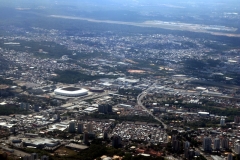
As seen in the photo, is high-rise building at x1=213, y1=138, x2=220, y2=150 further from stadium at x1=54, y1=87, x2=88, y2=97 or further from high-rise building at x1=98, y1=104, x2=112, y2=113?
stadium at x1=54, y1=87, x2=88, y2=97

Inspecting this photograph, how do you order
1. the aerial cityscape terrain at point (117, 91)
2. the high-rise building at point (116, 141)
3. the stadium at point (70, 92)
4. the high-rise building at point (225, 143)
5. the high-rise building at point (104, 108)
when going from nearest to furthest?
1. the high-rise building at point (116, 141)
2. the aerial cityscape terrain at point (117, 91)
3. the high-rise building at point (225, 143)
4. the high-rise building at point (104, 108)
5. the stadium at point (70, 92)

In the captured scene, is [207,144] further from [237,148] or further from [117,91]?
[117,91]

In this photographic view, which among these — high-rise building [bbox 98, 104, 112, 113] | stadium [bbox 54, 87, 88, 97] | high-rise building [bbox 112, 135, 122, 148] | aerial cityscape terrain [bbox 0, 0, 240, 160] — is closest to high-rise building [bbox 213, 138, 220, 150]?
aerial cityscape terrain [bbox 0, 0, 240, 160]

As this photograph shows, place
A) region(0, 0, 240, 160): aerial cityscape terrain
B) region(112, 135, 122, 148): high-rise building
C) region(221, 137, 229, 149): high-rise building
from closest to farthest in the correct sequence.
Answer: region(112, 135, 122, 148): high-rise building
region(0, 0, 240, 160): aerial cityscape terrain
region(221, 137, 229, 149): high-rise building

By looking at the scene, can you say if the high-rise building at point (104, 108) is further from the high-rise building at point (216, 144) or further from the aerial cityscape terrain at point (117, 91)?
the high-rise building at point (216, 144)

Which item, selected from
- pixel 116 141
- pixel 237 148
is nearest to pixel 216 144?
pixel 237 148

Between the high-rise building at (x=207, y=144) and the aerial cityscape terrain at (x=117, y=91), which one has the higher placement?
the high-rise building at (x=207, y=144)

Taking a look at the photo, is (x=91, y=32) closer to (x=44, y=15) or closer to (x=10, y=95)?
(x=44, y=15)

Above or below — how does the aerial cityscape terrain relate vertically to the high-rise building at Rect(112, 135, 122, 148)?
below

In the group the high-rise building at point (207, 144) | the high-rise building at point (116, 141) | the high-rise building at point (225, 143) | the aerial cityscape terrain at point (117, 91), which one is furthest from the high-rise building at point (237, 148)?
the high-rise building at point (116, 141)
